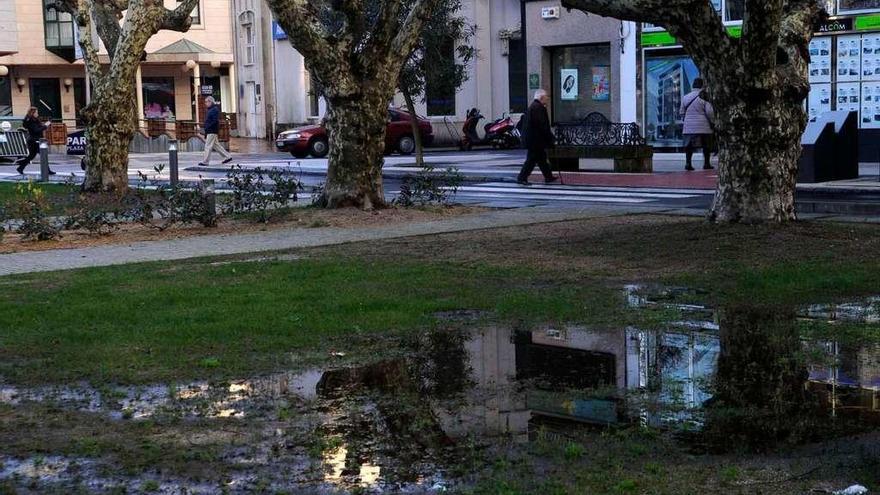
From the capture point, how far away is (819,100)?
29203mm

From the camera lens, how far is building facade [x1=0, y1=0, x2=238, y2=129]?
55.0m

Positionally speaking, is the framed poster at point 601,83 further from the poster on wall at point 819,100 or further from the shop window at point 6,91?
the shop window at point 6,91

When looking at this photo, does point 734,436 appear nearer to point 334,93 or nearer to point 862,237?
point 862,237

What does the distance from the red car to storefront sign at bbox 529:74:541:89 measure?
3.41 meters

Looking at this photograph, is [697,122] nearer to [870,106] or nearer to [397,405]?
[870,106]

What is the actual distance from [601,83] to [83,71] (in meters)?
29.1

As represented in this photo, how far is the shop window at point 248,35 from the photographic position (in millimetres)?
53494

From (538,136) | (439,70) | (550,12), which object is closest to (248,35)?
(550,12)

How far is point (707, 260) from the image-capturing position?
11461 millimetres

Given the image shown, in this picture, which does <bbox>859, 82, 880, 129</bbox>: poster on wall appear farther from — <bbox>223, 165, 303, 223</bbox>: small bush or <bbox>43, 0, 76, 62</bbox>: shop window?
<bbox>43, 0, 76, 62</bbox>: shop window

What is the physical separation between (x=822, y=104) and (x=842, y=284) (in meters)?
20.2

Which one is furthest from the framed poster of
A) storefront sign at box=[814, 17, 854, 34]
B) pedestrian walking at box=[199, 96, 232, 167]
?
pedestrian walking at box=[199, 96, 232, 167]

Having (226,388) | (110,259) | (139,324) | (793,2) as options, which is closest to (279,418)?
(226,388)

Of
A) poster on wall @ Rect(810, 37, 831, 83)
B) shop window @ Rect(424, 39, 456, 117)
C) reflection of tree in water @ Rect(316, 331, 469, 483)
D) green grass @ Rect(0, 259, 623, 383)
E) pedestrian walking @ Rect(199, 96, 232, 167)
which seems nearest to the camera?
reflection of tree in water @ Rect(316, 331, 469, 483)
